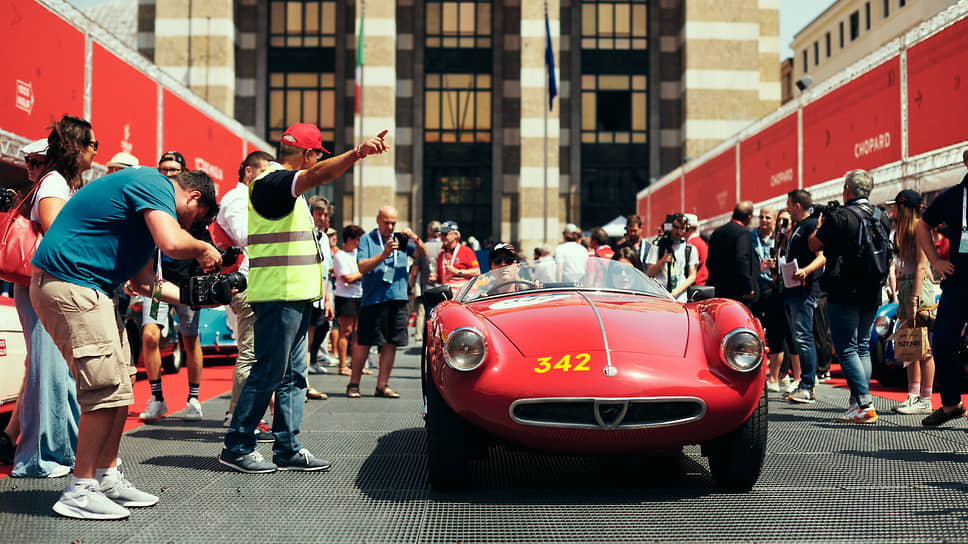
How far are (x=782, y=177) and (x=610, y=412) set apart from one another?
13.1 m

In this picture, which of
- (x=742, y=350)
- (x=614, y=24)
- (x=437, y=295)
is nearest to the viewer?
(x=742, y=350)

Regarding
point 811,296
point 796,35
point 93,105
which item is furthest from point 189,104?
point 796,35

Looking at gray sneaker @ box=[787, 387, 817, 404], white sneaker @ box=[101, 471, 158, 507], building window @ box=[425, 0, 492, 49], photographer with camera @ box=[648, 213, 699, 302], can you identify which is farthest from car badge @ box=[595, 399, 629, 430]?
building window @ box=[425, 0, 492, 49]

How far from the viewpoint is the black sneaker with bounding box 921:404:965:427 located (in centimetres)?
637

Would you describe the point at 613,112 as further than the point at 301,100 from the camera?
Yes

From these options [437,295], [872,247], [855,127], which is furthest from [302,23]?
[437,295]

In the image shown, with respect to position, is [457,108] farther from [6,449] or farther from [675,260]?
[6,449]

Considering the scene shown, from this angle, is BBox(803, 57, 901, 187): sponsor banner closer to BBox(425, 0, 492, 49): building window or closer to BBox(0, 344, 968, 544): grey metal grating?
BBox(0, 344, 968, 544): grey metal grating

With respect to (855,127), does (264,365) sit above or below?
below

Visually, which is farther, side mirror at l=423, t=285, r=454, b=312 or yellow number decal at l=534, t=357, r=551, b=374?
side mirror at l=423, t=285, r=454, b=312

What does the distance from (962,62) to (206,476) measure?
9.21 meters

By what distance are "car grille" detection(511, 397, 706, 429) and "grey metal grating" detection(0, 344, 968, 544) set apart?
0.38 meters

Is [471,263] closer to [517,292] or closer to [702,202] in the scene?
[517,292]

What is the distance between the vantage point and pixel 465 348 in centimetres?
458
